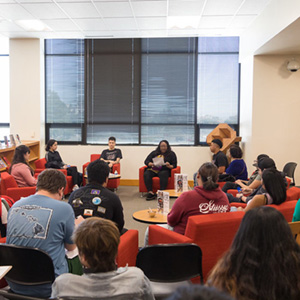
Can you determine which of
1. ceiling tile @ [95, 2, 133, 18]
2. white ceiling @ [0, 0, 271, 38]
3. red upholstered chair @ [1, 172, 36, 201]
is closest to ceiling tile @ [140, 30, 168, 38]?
white ceiling @ [0, 0, 271, 38]

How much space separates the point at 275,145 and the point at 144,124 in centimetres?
329

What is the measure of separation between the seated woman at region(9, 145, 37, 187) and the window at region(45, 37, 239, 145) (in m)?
3.52

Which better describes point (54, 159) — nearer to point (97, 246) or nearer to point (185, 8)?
point (185, 8)

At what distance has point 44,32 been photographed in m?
7.75

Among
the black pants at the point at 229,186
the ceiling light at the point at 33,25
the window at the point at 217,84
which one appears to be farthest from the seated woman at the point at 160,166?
the ceiling light at the point at 33,25

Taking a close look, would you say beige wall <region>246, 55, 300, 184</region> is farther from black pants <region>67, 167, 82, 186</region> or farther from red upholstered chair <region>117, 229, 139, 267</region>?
red upholstered chair <region>117, 229, 139, 267</region>

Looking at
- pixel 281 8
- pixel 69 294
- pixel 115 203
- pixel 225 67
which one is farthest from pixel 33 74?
pixel 69 294

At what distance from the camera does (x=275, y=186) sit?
337 cm

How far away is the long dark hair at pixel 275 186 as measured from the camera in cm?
337

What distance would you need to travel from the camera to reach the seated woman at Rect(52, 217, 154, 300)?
62.2 inches

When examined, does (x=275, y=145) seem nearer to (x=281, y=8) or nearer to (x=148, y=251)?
(x=281, y=8)

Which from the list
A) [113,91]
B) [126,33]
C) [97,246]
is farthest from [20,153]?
[97,246]

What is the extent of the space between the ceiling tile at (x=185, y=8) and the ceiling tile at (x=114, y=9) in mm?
766

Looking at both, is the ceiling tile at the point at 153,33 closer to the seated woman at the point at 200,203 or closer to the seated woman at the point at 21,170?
the seated woman at the point at 21,170
